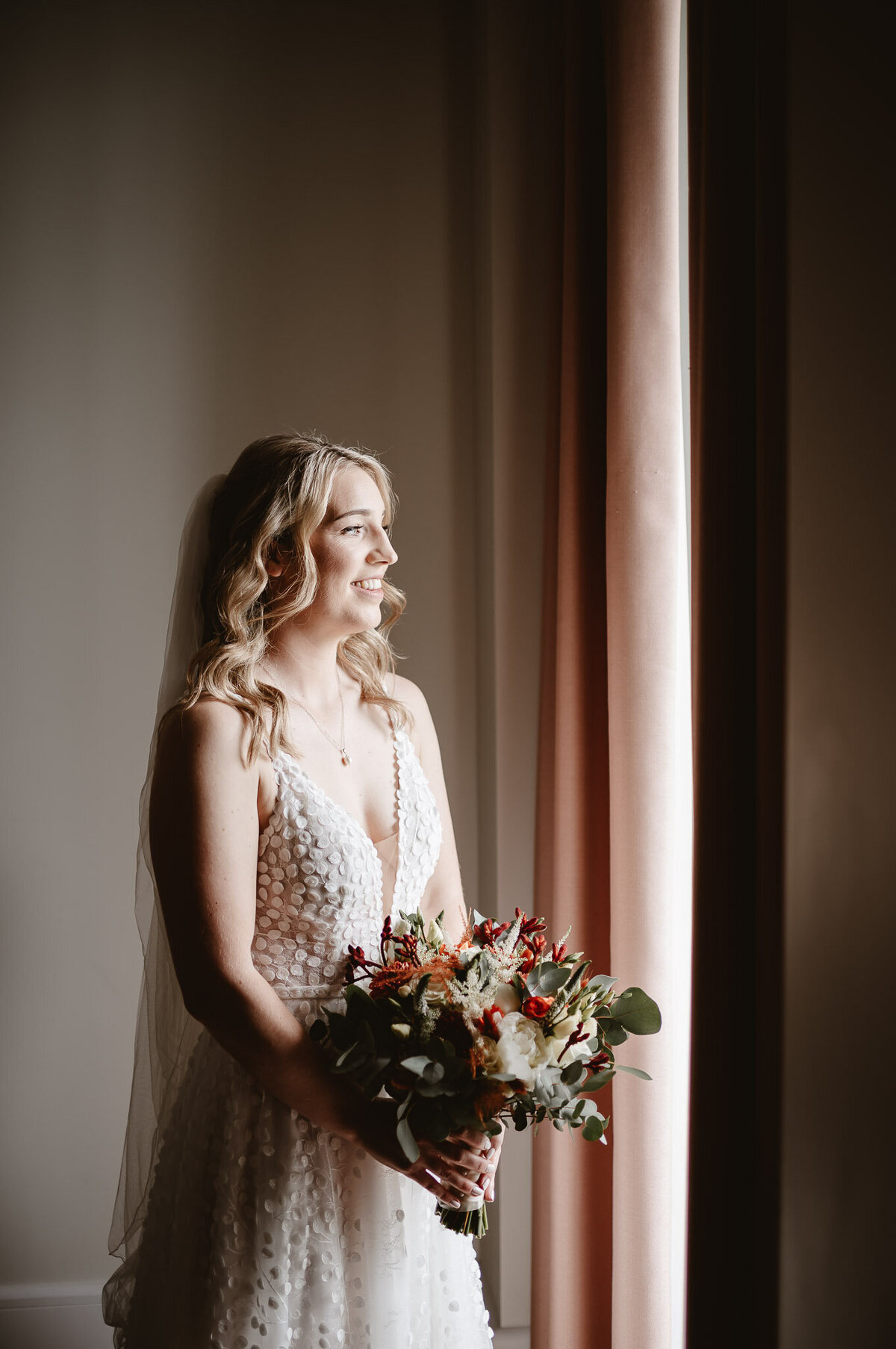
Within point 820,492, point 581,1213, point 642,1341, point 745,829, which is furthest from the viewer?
point 581,1213

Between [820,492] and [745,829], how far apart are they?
41cm

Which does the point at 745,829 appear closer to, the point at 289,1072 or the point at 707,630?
the point at 707,630

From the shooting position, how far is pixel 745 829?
1140 millimetres

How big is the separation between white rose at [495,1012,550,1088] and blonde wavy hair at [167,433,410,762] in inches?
22.9

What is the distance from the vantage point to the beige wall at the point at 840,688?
925 mm

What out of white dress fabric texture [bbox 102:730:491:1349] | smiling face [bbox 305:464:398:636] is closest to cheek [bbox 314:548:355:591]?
smiling face [bbox 305:464:398:636]

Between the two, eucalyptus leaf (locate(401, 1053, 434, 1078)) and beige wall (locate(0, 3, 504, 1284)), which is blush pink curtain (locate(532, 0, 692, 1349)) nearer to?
eucalyptus leaf (locate(401, 1053, 434, 1078))

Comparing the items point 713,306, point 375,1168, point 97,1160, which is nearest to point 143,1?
point 713,306

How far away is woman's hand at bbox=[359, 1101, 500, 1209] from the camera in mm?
1385

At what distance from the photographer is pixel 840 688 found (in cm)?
97

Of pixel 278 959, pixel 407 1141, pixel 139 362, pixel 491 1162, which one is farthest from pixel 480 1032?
pixel 139 362

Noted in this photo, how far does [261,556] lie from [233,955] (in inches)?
27.0

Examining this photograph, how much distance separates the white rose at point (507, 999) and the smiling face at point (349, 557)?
713 millimetres

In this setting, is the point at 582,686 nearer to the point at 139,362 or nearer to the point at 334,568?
the point at 334,568
